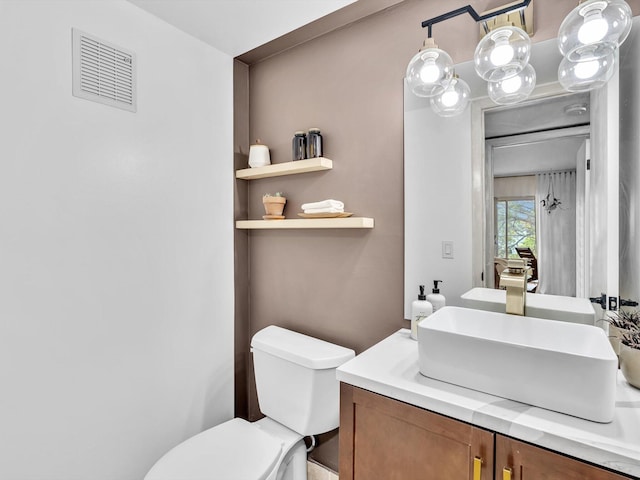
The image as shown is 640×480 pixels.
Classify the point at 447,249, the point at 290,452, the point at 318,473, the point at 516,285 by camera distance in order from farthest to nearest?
the point at 318,473 < the point at 290,452 < the point at 447,249 < the point at 516,285

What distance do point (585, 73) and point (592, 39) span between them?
14 cm

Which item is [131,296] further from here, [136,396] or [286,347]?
[286,347]

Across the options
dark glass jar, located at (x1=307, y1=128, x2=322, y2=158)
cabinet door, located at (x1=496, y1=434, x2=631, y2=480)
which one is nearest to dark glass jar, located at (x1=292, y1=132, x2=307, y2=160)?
dark glass jar, located at (x1=307, y1=128, x2=322, y2=158)

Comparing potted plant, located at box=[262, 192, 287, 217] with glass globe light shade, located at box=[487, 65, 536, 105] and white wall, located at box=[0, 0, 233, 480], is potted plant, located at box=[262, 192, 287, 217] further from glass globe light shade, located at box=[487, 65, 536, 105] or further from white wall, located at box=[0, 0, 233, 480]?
glass globe light shade, located at box=[487, 65, 536, 105]

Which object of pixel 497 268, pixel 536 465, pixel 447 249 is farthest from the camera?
pixel 447 249

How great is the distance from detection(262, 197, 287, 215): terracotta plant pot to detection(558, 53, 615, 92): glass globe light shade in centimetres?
131

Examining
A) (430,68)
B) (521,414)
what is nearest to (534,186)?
(430,68)

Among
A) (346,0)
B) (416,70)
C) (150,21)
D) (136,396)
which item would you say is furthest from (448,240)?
(150,21)

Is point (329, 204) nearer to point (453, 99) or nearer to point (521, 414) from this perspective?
point (453, 99)

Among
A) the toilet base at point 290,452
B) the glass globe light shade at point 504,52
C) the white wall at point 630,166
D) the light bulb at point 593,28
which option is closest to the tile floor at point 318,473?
the toilet base at point 290,452

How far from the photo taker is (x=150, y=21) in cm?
161

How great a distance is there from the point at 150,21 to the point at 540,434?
2.13 m

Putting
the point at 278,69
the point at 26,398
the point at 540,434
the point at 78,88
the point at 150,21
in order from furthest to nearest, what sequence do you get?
the point at 278,69 → the point at 150,21 → the point at 78,88 → the point at 26,398 → the point at 540,434

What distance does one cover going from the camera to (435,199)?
1442 millimetres
